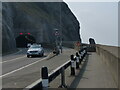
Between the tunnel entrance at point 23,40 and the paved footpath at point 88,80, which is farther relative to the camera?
the tunnel entrance at point 23,40

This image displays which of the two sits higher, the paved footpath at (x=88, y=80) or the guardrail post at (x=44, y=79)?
the guardrail post at (x=44, y=79)

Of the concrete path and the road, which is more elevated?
the concrete path

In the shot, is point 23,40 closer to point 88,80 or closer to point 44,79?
point 88,80

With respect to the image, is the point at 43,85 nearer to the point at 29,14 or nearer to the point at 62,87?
the point at 62,87

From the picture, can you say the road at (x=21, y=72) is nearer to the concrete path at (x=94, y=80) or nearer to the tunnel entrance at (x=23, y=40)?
the concrete path at (x=94, y=80)

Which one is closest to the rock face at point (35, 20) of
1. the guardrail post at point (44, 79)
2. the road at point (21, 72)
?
the road at point (21, 72)

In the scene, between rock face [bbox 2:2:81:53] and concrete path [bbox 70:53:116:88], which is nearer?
concrete path [bbox 70:53:116:88]

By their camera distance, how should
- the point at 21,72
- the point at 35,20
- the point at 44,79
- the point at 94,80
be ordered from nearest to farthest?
the point at 44,79, the point at 94,80, the point at 21,72, the point at 35,20

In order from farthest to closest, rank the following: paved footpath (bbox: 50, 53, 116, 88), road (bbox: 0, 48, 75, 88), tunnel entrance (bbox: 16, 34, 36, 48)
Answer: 1. tunnel entrance (bbox: 16, 34, 36, 48)
2. road (bbox: 0, 48, 75, 88)
3. paved footpath (bbox: 50, 53, 116, 88)

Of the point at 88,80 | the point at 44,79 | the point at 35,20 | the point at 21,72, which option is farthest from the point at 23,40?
the point at 44,79

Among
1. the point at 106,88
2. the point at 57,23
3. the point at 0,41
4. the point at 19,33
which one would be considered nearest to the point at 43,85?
the point at 106,88

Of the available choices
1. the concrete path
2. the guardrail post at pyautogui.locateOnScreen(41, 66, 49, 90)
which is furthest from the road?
the guardrail post at pyautogui.locateOnScreen(41, 66, 49, 90)

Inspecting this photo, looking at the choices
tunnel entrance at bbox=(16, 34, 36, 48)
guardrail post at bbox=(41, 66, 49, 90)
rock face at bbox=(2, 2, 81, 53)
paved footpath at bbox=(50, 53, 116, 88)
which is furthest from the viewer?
rock face at bbox=(2, 2, 81, 53)

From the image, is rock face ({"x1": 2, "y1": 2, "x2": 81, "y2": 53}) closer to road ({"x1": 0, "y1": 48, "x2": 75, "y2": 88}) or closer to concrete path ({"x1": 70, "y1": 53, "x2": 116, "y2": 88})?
road ({"x1": 0, "y1": 48, "x2": 75, "y2": 88})
